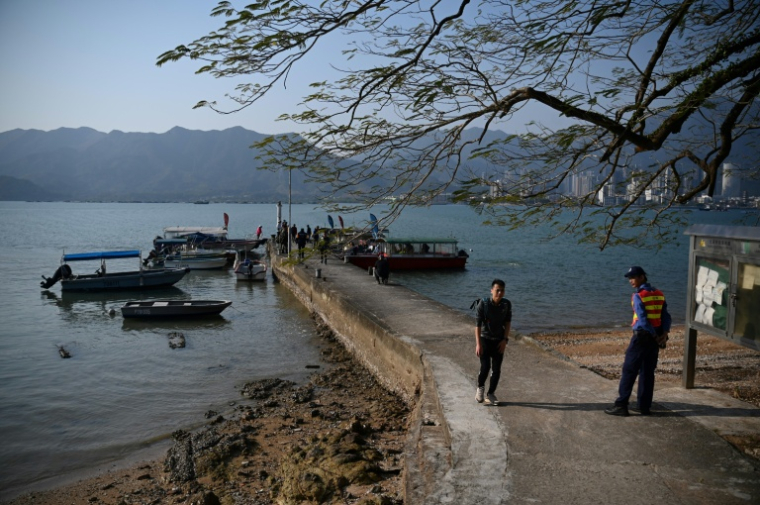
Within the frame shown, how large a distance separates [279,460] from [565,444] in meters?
4.48

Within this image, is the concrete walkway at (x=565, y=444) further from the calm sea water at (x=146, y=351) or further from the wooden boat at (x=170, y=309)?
the wooden boat at (x=170, y=309)

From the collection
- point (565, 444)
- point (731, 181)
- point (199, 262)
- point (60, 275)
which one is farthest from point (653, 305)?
point (199, 262)

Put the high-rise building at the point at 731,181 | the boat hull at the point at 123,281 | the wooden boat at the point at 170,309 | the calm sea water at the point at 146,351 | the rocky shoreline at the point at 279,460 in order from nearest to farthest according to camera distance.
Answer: the rocky shoreline at the point at 279,460 < the calm sea water at the point at 146,351 < the high-rise building at the point at 731,181 < the wooden boat at the point at 170,309 < the boat hull at the point at 123,281

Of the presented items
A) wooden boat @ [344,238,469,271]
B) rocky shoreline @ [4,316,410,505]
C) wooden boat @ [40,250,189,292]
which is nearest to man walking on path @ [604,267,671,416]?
rocky shoreline @ [4,316,410,505]

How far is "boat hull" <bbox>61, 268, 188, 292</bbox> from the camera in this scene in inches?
1128

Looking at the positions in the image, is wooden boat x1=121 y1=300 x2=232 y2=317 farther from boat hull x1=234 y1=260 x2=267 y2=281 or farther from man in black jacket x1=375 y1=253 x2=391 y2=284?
boat hull x1=234 y1=260 x2=267 y2=281

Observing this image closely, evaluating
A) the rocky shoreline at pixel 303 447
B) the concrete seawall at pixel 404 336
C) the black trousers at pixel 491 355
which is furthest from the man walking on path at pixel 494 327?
the rocky shoreline at pixel 303 447

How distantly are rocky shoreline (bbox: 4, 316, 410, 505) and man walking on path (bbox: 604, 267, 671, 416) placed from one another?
9.37ft

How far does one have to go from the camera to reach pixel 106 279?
29.4 metres

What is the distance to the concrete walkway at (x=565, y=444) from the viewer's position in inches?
207

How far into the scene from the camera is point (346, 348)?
55.8 ft

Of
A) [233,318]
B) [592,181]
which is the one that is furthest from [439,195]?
[233,318]

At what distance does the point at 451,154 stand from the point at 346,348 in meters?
10.8

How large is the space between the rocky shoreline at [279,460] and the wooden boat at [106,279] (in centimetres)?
1941
